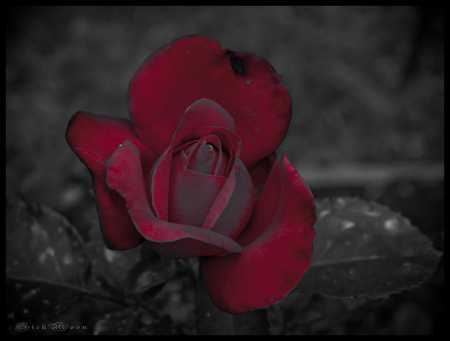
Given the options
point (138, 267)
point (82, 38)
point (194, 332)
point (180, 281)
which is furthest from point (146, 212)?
point (82, 38)

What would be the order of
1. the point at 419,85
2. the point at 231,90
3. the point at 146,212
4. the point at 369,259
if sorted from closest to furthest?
the point at 146,212, the point at 231,90, the point at 369,259, the point at 419,85

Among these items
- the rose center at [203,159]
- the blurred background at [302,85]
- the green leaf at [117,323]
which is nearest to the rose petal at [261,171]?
the rose center at [203,159]

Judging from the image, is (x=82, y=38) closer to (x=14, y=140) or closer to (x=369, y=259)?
(x=14, y=140)

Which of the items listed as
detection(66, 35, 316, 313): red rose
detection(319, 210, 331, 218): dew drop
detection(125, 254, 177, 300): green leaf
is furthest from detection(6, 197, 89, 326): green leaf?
detection(319, 210, 331, 218): dew drop

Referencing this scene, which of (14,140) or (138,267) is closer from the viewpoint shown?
(138,267)

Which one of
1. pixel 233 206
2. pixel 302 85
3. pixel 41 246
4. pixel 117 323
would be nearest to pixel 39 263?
pixel 41 246

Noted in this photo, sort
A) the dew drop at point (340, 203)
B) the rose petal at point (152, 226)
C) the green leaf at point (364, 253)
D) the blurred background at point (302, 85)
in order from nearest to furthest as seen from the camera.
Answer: the rose petal at point (152, 226), the green leaf at point (364, 253), the dew drop at point (340, 203), the blurred background at point (302, 85)

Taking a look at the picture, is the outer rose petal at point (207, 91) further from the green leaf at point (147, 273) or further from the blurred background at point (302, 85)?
the blurred background at point (302, 85)
